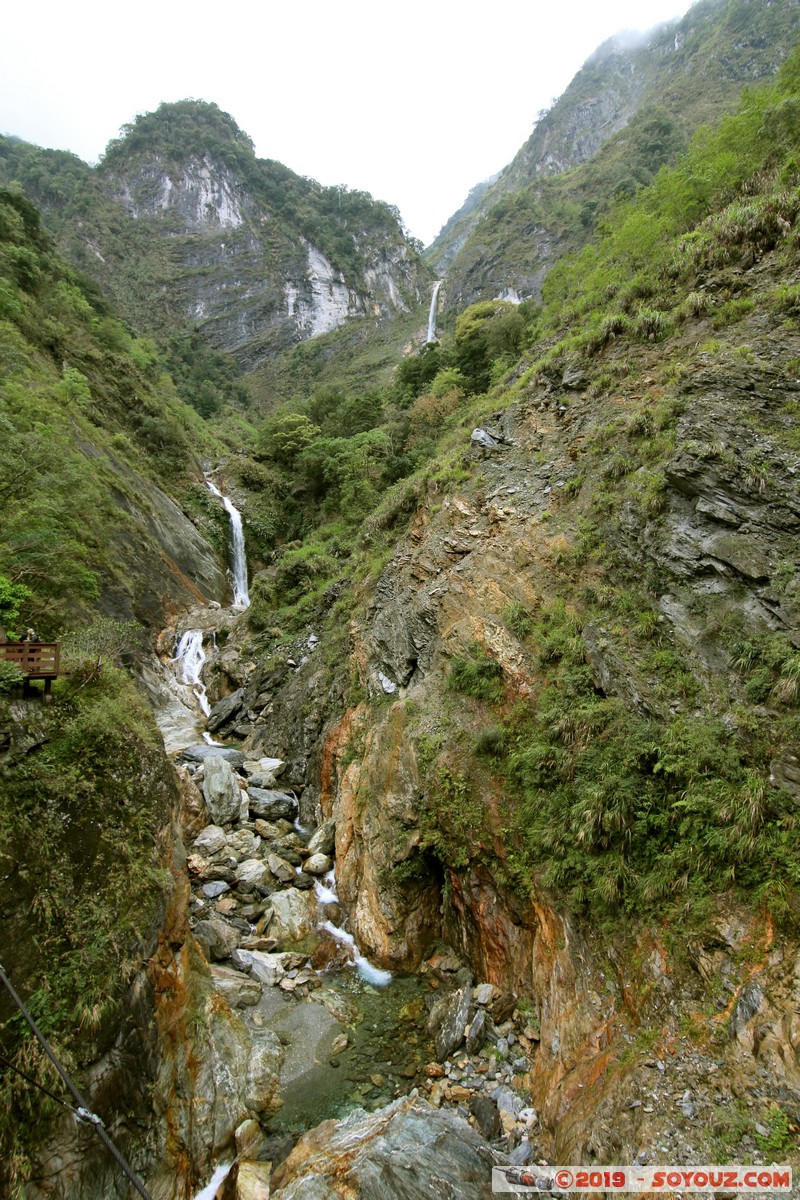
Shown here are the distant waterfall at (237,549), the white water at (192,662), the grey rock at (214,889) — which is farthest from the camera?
the distant waterfall at (237,549)

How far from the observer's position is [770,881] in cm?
575

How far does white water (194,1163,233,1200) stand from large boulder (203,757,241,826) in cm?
780

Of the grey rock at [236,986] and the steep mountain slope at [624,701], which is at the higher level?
the steep mountain slope at [624,701]

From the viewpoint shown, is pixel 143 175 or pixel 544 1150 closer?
pixel 544 1150

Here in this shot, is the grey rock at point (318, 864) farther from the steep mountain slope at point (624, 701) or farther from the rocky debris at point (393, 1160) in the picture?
the rocky debris at point (393, 1160)

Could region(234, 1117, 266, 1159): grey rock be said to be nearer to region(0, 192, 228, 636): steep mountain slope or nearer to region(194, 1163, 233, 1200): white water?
region(194, 1163, 233, 1200): white water

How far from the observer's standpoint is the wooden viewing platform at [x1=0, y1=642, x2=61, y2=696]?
780cm

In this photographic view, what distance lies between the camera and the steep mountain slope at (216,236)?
62.8 metres

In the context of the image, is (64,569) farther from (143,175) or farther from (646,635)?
(143,175)

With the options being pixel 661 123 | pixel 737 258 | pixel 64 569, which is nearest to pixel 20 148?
pixel 661 123

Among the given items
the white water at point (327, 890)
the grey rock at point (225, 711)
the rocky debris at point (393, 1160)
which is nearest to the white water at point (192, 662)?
the grey rock at point (225, 711)

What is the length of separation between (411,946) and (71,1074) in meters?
6.05

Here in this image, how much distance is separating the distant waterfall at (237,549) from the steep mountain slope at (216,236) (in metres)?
37.8

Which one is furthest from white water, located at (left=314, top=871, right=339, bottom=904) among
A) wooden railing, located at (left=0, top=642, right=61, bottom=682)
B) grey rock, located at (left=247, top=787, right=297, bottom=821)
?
wooden railing, located at (left=0, top=642, right=61, bottom=682)
